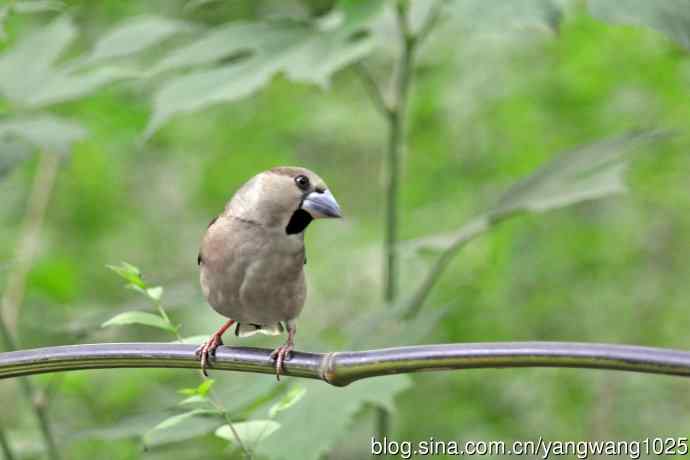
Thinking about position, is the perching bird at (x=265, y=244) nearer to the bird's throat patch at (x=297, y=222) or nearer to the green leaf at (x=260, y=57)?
the bird's throat patch at (x=297, y=222)

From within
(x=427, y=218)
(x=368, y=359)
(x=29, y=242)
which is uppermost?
(x=368, y=359)

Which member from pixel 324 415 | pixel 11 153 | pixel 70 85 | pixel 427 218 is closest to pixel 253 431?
pixel 324 415

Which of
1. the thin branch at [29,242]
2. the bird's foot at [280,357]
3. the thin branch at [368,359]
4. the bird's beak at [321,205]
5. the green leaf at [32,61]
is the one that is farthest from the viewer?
the thin branch at [29,242]

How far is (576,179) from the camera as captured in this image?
328cm

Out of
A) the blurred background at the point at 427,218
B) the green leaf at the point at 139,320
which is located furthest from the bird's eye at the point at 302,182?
the blurred background at the point at 427,218

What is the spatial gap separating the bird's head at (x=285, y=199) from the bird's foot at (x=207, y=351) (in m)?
0.27

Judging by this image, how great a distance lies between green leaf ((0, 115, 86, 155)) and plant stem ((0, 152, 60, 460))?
0.36 m

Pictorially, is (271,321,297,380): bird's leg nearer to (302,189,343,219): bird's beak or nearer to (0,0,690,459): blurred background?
(302,189,343,219): bird's beak

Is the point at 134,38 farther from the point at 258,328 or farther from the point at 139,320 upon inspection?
the point at 139,320

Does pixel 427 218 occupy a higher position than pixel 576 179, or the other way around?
pixel 576 179

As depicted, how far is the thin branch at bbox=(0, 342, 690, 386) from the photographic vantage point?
4.20 ft

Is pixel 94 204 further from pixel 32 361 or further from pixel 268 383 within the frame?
pixel 32 361

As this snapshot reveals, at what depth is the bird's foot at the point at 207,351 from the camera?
1.65 m

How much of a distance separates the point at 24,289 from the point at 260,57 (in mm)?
1544
